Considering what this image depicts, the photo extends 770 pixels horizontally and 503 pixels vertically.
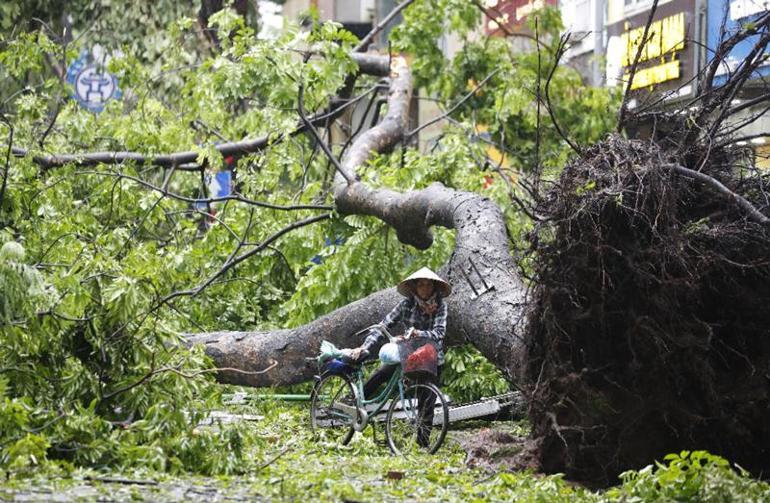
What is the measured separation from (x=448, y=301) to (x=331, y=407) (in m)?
1.20

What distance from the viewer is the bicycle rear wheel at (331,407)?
9.42 meters

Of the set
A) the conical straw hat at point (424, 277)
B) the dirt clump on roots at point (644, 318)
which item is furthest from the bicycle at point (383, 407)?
the dirt clump on roots at point (644, 318)

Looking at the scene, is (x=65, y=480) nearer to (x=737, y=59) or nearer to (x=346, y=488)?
(x=346, y=488)

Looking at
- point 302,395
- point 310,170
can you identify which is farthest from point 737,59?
point 302,395

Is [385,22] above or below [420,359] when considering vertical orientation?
above

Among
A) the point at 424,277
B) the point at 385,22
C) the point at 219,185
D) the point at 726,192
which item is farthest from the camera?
the point at 385,22

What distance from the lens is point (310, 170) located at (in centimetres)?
1502

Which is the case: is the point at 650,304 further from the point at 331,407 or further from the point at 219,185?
the point at 219,185

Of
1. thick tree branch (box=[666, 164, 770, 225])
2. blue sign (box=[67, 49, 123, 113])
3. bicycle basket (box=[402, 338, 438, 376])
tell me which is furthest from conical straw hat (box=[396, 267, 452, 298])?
blue sign (box=[67, 49, 123, 113])

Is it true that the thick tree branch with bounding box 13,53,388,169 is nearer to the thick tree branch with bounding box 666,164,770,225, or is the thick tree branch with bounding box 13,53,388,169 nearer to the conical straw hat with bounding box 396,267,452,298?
the conical straw hat with bounding box 396,267,452,298

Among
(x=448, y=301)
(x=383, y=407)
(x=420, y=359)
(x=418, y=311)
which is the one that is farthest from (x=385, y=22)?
(x=420, y=359)

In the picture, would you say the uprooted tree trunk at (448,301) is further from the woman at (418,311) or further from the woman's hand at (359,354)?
the woman's hand at (359,354)

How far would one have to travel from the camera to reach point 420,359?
8812 millimetres

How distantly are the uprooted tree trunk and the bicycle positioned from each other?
63cm
